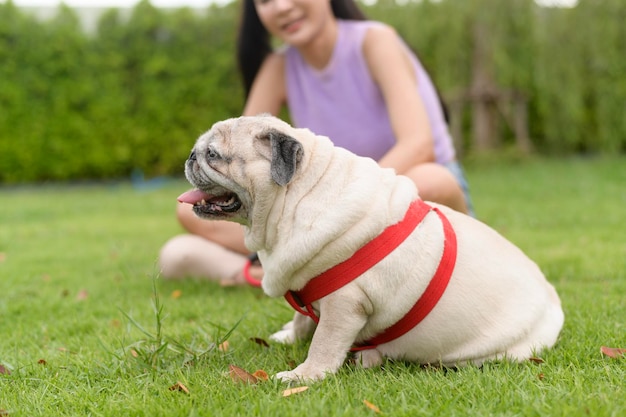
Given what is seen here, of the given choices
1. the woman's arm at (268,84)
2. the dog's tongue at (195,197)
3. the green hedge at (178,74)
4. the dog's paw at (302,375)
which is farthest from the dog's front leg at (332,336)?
the green hedge at (178,74)

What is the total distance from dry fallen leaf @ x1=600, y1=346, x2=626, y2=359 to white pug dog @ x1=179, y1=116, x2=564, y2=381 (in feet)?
0.71

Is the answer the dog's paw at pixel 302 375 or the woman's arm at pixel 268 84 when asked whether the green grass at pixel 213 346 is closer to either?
the dog's paw at pixel 302 375

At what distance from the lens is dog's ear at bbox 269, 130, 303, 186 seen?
2180mm

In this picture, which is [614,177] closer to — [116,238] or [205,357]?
[116,238]

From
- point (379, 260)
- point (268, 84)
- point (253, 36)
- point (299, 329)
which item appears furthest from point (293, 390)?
point (253, 36)

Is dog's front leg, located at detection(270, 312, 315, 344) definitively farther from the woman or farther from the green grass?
the woman

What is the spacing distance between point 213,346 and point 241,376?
33cm

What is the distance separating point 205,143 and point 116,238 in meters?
4.54

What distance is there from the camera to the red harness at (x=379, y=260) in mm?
2248

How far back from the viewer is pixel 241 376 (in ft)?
7.43

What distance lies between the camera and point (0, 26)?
12789 mm

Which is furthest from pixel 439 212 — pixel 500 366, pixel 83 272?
pixel 83 272

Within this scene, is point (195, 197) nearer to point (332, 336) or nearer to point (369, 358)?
point (332, 336)

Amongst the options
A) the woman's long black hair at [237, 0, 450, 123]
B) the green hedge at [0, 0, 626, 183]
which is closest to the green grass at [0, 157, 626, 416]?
the woman's long black hair at [237, 0, 450, 123]
